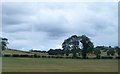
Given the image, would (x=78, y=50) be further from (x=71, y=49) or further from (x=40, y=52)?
(x=40, y=52)

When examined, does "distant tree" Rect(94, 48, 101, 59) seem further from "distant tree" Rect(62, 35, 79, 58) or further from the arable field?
the arable field

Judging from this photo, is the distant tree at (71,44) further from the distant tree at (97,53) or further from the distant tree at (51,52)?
the distant tree at (51,52)

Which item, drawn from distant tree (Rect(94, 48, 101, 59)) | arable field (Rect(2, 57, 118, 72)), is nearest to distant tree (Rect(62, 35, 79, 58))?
distant tree (Rect(94, 48, 101, 59))

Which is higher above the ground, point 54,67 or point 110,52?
point 110,52

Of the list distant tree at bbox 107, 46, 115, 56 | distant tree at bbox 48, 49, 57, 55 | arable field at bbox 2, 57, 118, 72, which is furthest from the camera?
distant tree at bbox 107, 46, 115, 56

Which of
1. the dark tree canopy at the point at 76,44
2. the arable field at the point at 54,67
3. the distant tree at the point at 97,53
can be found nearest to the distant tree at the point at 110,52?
the distant tree at the point at 97,53

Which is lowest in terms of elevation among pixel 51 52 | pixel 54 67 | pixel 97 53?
pixel 54 67

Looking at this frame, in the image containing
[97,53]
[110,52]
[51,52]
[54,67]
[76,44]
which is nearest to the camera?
[54,67]

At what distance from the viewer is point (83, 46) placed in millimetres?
110500

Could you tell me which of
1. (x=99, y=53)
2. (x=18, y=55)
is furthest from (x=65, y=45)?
(x=18, y=55)

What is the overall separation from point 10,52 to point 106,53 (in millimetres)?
31017

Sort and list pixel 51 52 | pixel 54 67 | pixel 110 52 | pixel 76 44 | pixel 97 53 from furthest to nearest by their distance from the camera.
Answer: pixel 76 44, pixel 97 53, pixel 110 52, pixel 51 52, pixel 54 67

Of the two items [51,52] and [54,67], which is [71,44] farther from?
[54,67]

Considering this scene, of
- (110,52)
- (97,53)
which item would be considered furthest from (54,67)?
(97,53)
